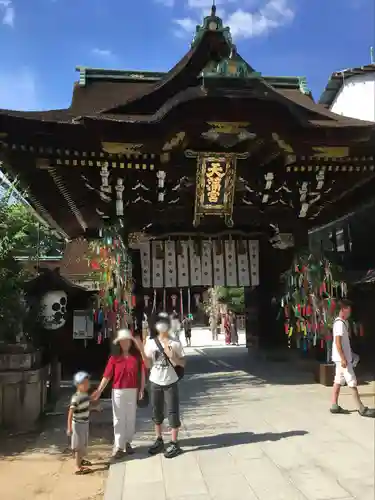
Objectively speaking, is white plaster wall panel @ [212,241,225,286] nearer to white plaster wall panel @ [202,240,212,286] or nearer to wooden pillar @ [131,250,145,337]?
white plaster wall panel @ [202,240,212,286]

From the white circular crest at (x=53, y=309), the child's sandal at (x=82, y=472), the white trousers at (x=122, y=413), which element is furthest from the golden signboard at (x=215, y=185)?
the child's sandal at (x=82, y=472)

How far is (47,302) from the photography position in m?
8.66

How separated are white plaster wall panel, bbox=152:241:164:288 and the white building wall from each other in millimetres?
11228

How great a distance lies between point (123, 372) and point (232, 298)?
86.6ft

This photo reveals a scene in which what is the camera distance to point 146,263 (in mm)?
9922

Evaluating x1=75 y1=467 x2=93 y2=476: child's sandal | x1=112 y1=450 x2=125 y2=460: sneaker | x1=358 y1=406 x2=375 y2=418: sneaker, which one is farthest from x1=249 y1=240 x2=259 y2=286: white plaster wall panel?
x1=75 y1=467 x2=93 y2=476: child's sandal

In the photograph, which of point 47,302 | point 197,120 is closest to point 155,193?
point 197,120

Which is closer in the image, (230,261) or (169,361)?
(169,361)

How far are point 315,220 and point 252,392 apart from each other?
4554 millimetres

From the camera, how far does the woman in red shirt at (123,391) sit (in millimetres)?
4828

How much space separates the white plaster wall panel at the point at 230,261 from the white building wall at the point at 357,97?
9.85 metres

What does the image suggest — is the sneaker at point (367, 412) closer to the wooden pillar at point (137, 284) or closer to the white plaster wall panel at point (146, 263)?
the wooden pillar at point (137, 284)

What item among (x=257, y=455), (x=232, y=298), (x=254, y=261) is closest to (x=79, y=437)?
(x=257, y=455)

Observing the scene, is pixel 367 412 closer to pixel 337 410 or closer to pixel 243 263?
pixel 337 410
